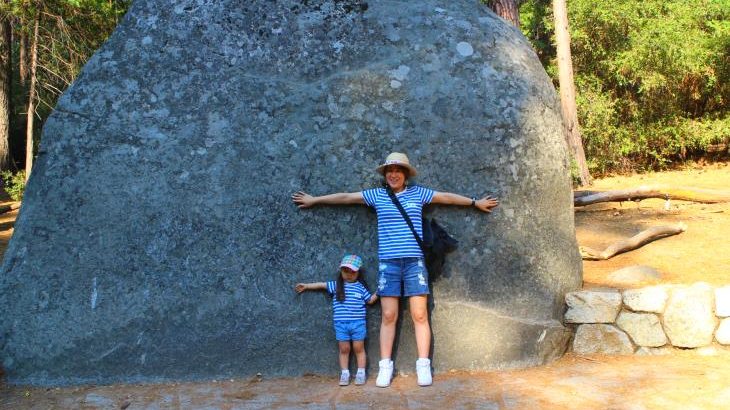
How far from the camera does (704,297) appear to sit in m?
4.52

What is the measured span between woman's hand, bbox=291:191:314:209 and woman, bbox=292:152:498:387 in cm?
37

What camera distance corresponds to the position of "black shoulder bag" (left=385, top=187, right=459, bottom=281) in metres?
4.19

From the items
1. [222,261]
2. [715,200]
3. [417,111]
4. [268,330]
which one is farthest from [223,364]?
[715,200]

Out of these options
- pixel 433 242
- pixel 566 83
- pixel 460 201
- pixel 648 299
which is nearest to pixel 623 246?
pixel 648 299

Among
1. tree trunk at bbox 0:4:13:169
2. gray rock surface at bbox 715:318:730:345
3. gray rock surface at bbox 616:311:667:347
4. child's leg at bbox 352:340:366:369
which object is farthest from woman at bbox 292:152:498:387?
tree trunk at bbox 0:4:13:169


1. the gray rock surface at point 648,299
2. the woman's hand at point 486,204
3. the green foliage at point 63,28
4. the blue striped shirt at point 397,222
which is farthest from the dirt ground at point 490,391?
the green foliage at point 63,28

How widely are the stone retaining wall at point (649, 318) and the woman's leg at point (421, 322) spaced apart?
1.14 metres

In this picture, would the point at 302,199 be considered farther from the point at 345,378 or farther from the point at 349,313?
the point at 345,378

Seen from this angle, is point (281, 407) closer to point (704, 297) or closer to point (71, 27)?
point (704, 297)

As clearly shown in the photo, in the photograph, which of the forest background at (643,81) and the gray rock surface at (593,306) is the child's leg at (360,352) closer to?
the gray rock surface at (593,306)

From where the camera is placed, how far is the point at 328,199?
4.35 m

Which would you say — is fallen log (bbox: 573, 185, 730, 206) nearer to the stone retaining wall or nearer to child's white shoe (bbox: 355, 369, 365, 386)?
the stone retaining wall

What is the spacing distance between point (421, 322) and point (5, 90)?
13590mm

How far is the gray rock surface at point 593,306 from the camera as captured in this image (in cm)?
462
